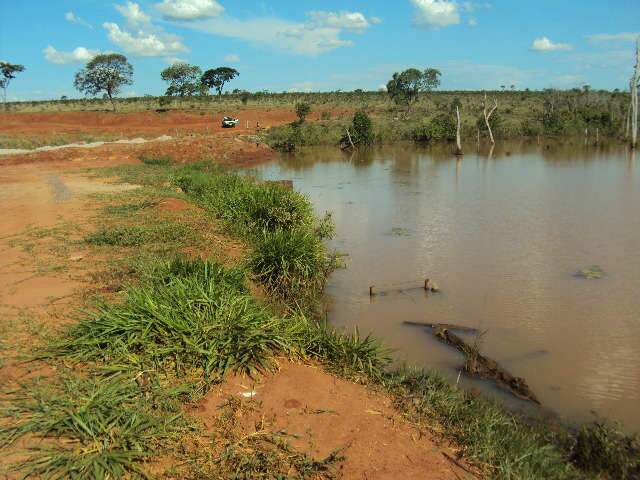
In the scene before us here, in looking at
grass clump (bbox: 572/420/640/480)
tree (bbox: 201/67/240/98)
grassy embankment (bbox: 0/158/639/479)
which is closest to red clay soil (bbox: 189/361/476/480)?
grassy embankment (bbox: 0/158/639/479)

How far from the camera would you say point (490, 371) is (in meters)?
5.90

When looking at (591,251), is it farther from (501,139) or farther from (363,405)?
(501,139)

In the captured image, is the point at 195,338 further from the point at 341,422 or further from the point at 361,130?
the point at 361,130

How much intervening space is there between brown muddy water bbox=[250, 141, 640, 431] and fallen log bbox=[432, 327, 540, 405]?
Result: 161 millimetres

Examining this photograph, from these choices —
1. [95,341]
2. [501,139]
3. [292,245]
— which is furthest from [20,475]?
[501,139]

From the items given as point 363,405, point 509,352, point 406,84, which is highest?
point 406,84

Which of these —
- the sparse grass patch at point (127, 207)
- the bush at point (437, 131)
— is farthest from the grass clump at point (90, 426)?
the bush at point (437, 131)

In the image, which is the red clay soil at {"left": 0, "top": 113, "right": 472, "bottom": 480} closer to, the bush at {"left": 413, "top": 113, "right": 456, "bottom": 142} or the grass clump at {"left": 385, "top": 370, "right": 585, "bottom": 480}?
the grass clump at {"left": 385, "top": 370, "right": 585, "bottom": 480}

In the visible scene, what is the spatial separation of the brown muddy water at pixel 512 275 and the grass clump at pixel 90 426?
10.9 ft

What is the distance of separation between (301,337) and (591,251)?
8165 mm

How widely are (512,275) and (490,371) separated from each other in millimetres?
3785

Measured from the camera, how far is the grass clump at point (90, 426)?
305 centimetres

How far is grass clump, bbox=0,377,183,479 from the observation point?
305cm

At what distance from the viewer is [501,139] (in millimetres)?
42312
